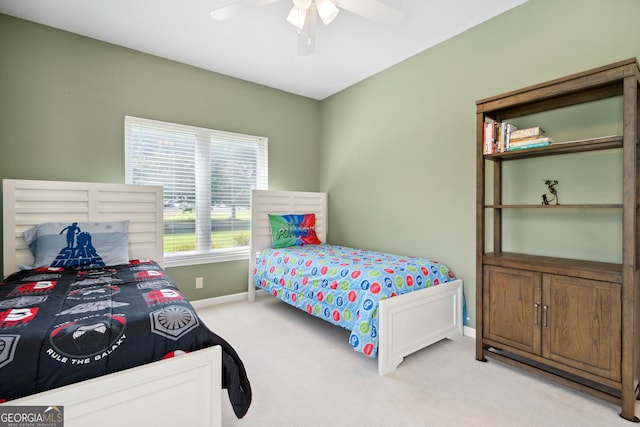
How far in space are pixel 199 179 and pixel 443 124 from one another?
2.61 m

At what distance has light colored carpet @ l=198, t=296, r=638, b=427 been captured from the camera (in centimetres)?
164

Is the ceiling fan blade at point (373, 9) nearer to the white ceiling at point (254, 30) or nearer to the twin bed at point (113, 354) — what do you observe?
the white ceiling at point (254, 30)

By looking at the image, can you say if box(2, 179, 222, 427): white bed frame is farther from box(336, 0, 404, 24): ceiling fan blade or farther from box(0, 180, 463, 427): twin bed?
box(336, 0, 404, 24): ceiling fan blade

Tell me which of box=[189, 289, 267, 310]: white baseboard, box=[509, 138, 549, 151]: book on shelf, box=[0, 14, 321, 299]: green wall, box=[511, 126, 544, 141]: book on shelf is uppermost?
box=[0, 14, 321, 299]: green wall

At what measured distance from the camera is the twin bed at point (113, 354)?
1080 mm

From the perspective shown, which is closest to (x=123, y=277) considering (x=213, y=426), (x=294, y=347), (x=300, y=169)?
(x=213, y=426)

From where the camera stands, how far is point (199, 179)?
3471 millimetres

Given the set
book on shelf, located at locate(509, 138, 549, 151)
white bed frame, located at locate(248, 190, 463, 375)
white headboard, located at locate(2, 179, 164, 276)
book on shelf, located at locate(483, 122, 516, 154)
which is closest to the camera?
book on shelf, located at locate(509, 138, 549, 151)

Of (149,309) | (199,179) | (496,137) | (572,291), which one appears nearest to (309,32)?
(496,137)

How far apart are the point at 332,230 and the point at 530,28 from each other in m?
2.92

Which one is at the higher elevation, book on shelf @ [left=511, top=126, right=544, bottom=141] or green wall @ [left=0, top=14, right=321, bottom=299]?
green wall @ [left=0, top=14, right=321, bottom=299]

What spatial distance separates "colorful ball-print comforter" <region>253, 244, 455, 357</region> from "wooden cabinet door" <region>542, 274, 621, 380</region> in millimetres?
812

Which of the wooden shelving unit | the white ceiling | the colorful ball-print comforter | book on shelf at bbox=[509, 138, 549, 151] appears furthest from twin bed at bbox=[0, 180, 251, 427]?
book on shelf at bbox=[509, 138, 549, 151]

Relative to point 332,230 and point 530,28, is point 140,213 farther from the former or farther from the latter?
point 530,28
